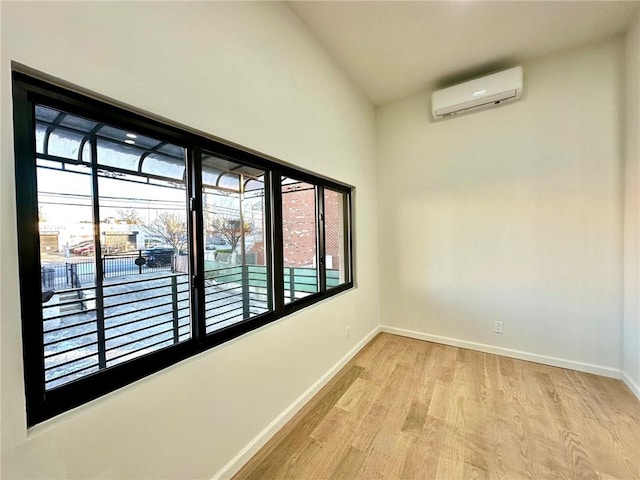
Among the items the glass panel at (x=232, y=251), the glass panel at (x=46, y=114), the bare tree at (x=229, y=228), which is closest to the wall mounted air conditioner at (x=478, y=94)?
the glass panel at (x=232, y=251)

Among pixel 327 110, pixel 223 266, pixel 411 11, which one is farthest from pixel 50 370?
pixel 411 11

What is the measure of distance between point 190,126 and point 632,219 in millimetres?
3355

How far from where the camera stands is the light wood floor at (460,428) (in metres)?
1.49

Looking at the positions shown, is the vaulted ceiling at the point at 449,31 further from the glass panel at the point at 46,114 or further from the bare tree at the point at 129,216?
the bare tree at the point at 129,216

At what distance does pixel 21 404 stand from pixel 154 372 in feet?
1.33

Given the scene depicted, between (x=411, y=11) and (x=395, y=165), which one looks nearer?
(x=411, y=11)

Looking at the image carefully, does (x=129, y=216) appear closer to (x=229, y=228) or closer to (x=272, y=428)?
(x=229, y=228)

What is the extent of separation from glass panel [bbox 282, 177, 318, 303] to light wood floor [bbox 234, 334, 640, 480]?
3.06 ft

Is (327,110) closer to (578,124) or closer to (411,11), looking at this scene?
(411,11)

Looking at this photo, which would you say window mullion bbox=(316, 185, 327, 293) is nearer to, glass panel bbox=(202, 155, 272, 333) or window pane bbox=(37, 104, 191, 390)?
glass panel bbox=(202, 155, 272, 333)

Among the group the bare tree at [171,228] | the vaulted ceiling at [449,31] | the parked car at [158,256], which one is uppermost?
the vaulted ceiling at [449,31]

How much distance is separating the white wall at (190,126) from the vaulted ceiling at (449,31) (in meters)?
0.29

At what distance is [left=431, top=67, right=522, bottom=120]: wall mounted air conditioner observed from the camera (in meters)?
2.47

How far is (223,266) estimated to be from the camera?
161 centimetres
